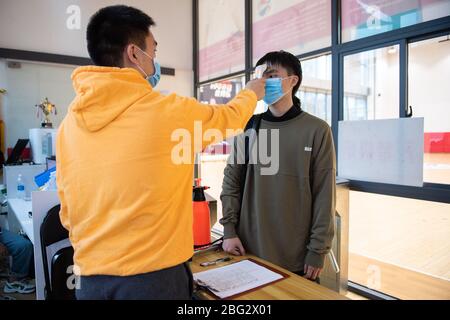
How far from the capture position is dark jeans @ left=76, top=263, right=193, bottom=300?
0.77 meters

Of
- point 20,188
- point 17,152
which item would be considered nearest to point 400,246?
point 20,188

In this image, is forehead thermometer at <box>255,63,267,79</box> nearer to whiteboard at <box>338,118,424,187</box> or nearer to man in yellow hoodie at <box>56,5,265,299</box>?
man in yellow hoodie at <box>56,5,265,299</box>

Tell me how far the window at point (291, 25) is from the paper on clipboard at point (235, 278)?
2346mm

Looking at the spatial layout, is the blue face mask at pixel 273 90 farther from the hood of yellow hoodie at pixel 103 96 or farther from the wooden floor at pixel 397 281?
the wooden floor at pixel 397 281

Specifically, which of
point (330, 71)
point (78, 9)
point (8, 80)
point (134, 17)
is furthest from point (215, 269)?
point (78, 9)

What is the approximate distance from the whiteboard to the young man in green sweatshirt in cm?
124

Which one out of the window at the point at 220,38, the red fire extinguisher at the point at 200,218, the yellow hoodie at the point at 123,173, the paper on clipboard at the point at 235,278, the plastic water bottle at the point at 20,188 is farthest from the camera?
the window at the point at 220,38

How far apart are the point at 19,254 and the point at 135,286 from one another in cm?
262

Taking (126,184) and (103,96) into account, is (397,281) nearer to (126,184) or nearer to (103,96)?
(126,184)

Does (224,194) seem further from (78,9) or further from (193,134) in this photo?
(78,9)

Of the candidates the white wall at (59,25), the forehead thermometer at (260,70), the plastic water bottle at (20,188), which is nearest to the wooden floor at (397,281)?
the forehead thermometer at (260,70)

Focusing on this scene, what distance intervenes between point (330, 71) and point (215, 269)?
2.28m

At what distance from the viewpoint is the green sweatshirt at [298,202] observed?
50.1 inches

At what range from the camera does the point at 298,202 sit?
132 centimetres
